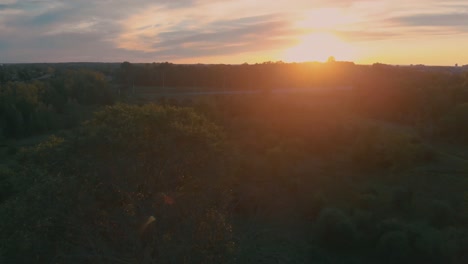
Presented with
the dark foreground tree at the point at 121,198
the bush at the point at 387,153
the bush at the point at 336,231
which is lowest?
the bush at the point at 336,231

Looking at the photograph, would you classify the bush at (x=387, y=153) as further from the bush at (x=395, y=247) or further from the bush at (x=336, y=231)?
the bush at (x=395, y=247)

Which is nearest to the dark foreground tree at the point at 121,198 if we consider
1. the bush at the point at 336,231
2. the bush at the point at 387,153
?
the bush at the point at 336,231

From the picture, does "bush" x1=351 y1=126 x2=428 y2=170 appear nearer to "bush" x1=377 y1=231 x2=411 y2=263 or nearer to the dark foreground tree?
"bush" x1=377 y1=231 x2=411 y2=263

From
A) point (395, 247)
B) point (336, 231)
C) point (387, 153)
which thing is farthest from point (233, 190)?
point (387, 153)

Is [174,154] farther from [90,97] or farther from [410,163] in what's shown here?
[90,97]

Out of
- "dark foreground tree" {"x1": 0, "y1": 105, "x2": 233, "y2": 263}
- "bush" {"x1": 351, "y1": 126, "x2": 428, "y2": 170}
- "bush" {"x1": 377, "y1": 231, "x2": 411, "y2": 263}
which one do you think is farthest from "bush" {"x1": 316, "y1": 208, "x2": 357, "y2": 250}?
"bush" {"x1": 351, "y1": 126, "x2": 428, "y2": 170}
